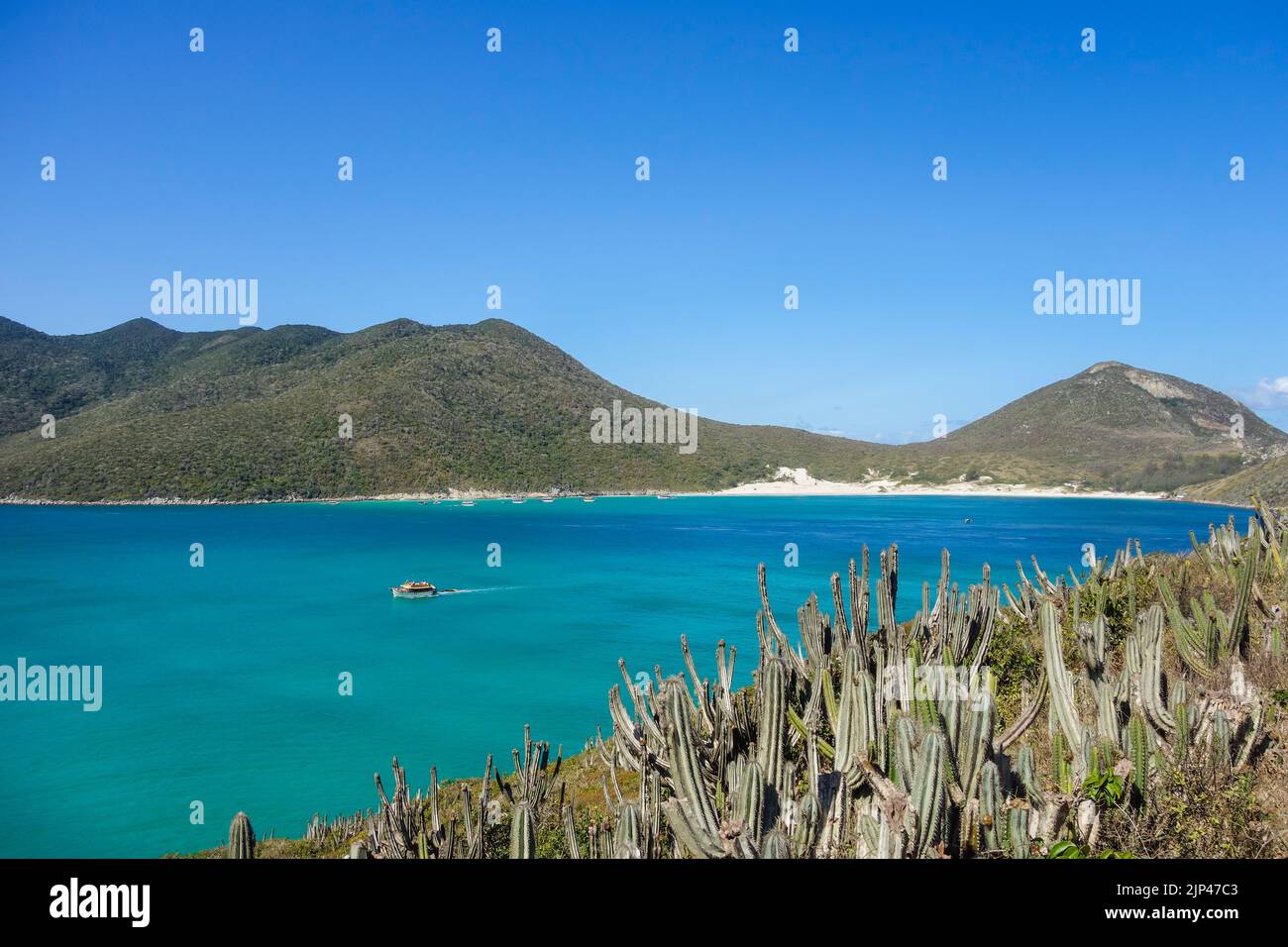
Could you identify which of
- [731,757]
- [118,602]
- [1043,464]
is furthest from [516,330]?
[731,757]

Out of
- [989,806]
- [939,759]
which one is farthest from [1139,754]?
[939,759]

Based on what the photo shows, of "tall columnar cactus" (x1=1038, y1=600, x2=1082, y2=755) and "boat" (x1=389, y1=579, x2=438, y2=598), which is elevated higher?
"tall columnar cactus" (x1=1038, y1=600, x2=1082, y2=755)

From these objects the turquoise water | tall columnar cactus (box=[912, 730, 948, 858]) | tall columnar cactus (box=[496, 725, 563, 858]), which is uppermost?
tall columnar cactus (box=[912, 730, 948, 858])

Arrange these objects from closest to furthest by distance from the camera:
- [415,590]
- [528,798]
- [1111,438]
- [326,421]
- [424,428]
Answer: [528,798], [415,590], [326,421], [424,428], [1111,438]

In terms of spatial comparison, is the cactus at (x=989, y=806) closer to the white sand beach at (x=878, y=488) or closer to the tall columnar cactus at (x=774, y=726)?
the tall columnar cactus at (x=774, y=726)

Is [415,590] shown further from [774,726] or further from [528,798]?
[774,726]

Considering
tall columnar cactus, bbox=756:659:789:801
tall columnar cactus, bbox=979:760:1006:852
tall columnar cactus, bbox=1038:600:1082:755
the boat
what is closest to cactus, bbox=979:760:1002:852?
tall columnar cactus, bbox=979:760:1006:852

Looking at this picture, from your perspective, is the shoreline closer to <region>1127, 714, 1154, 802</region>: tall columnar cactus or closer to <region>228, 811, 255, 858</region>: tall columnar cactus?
<region>228, 811, 255, 858</region>: tall columnar cactus
